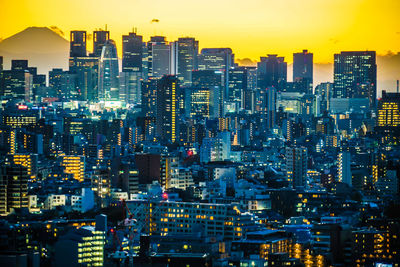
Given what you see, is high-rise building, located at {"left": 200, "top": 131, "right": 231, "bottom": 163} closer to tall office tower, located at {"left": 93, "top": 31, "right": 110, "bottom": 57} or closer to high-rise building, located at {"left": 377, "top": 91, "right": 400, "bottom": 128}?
high-rise building, located at {"left": 377, "top": 91, "right": 400, "bottom": 128}

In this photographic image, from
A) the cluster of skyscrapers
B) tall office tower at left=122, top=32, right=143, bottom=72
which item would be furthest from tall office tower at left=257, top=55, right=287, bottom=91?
tall office tower at left=122, top=32, right=143, bottom=72

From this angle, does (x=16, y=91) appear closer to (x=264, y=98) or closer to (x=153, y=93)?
(x=153, y=93)

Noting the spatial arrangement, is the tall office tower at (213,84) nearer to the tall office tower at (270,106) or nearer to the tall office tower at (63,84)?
the tall office tower at (270,106)

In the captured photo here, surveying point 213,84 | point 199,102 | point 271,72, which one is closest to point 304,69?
point 271,72

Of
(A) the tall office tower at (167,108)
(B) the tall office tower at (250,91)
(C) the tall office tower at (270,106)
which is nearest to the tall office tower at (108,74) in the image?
(B) the tall office tower at (250,91)

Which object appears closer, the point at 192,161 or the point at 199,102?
the point at 192,161

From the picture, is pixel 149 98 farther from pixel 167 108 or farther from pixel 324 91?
pixel 324 91
